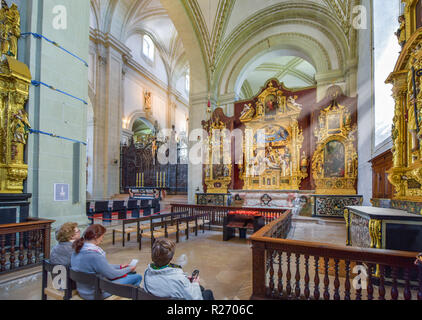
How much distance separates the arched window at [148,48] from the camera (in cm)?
1823

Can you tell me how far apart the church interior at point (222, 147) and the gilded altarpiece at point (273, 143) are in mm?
64

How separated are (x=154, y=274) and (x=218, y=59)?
1297 centimetres

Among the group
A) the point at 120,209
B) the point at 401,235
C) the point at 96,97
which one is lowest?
the point at 120,209

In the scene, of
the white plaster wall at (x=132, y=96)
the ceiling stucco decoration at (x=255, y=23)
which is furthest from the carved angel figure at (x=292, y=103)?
the white plaster wall at (x=132, y=96)

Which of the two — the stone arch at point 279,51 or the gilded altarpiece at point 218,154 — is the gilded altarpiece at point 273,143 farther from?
the stone arch at point 279,51

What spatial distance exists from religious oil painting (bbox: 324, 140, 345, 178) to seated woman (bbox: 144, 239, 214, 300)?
9358 millimetres

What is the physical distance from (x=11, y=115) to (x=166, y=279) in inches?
182

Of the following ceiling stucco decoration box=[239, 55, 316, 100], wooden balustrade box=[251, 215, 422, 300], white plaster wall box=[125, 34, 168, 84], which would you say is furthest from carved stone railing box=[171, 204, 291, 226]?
white plaster wall box=[125, 34, 168, 84]

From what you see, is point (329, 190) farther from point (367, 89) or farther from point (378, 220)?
point (378, 220)

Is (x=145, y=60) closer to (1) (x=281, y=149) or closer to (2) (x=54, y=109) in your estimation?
(1) (x=281, y=149)

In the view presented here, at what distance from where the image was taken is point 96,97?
A: 14.2m

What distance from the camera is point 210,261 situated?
4414 mm

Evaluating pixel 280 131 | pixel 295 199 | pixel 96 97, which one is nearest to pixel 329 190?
pixel 295 199

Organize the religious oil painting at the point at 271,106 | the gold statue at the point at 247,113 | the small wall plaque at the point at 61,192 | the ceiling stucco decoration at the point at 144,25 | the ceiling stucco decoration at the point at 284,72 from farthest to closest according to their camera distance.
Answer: the ceiling stucco decoration at the point at 284,72 < the ceiling stucco decoration at the point at 144,25 < the gold statue at the point at 247,113 < the religious oil painting at the point at 271,106 < the small wall plaque at the point at 61,192
